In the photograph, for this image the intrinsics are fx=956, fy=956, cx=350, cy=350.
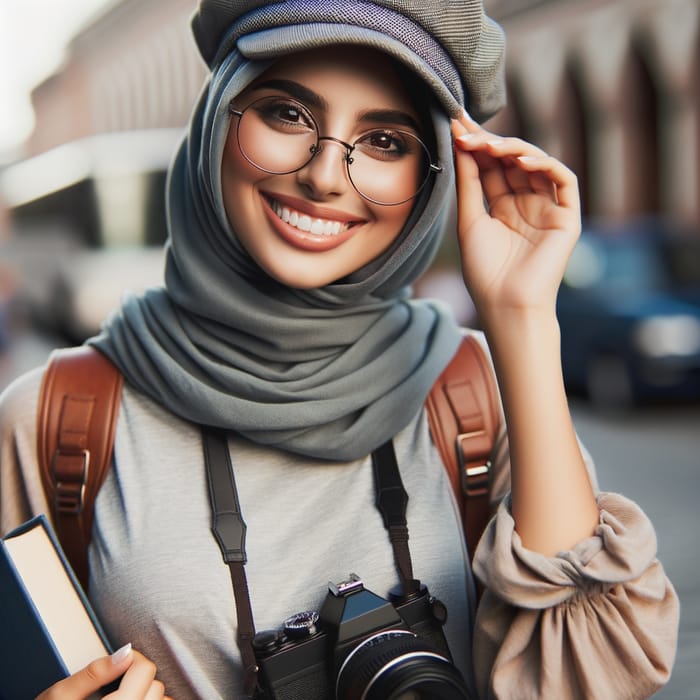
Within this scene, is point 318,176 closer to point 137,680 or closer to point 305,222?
point 305,222

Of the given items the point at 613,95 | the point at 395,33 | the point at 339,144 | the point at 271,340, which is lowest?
the point at 613,95

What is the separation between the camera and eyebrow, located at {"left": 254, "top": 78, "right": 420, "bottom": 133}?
1786 mm

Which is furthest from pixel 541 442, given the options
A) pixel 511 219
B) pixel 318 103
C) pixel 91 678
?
pixel 91 678

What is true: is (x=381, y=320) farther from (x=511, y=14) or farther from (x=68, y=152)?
(x=511, y=14)

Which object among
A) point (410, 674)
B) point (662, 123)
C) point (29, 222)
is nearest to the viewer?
point (410, 674)

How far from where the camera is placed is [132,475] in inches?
73.2

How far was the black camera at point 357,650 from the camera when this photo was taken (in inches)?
59.2

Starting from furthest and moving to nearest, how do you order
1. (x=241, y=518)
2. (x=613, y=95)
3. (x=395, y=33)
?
(x=613, y=95) → (x=241, y=518) → (x=395, y=33)

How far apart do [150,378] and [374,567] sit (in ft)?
1.92

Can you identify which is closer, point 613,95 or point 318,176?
point 318,176

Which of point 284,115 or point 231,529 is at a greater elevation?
point 284,115

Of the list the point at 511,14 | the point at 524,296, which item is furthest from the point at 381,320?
the point at 511,14

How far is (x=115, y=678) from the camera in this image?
1.59 m

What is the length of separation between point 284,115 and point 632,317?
7.25 metres
